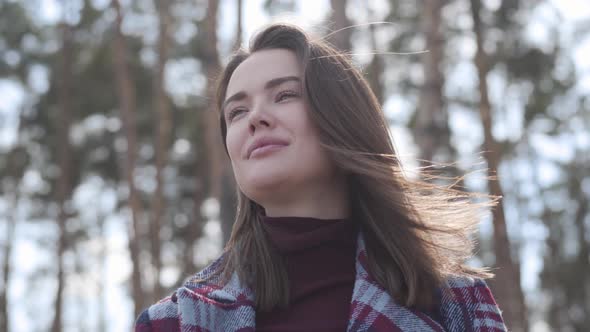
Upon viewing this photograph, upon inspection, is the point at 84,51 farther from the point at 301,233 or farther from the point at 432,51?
the point at 301,233

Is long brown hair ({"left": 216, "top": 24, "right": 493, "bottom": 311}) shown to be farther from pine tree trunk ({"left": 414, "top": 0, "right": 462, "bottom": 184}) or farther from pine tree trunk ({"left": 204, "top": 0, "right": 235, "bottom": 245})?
pine tree trunk ({"left": 414, "top": 0, "right": 462, "bottom": 184})

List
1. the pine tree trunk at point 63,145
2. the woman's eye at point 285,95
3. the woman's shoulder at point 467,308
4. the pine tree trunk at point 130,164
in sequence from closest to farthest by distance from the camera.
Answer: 1. the woman's shoulder at point 467,308
2. the woman's eye at point 285,95
3. the pine tree trunk at point 130,164
4. the pine tree trunk at point 63,145

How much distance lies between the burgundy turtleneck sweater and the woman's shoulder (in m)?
0.29

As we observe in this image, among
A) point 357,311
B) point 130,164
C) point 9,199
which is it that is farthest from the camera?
point 9,199

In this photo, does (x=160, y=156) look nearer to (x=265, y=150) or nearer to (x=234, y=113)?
(x=234, y=113)

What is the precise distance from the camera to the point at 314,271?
6.84ft

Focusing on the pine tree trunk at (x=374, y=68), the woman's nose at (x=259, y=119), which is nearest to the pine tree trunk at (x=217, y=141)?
the woman's nose at (x=259, y=119)

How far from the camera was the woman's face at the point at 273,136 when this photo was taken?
6.82ft

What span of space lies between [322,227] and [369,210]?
0.21 m

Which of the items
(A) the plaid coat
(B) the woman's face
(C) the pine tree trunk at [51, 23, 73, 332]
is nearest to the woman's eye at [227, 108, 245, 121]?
(B) the woman's face

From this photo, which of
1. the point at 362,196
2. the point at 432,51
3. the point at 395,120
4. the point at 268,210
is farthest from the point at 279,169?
the point at 395,120

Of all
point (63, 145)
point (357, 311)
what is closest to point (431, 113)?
point (357, 311)

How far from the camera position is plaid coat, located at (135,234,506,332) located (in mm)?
1911

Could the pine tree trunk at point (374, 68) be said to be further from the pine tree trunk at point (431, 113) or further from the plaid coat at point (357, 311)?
the plaid coat at point (357, 311)
